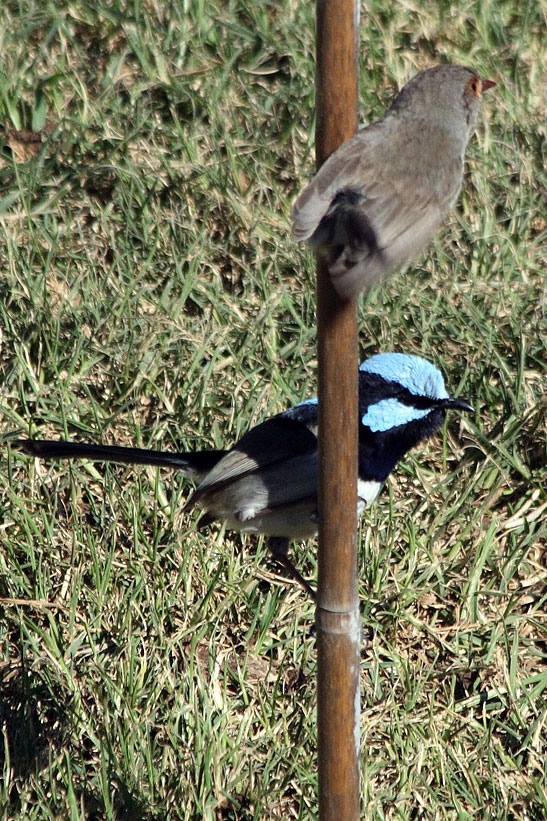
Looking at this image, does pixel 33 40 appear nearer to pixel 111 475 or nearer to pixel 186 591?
pixel 111 475

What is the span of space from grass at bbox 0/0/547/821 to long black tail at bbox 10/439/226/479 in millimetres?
444

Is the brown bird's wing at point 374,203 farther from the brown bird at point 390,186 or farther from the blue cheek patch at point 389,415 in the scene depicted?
the blue cheek patch at point 389,415

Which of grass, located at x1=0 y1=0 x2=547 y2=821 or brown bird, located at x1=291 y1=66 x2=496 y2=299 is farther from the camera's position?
grass, located at x1=0 y1=0 x2=547 y2=821

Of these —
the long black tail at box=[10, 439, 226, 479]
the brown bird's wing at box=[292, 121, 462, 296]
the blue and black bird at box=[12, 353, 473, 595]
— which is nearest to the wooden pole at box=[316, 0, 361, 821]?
the brown bird's wing at box=[292, 121, 462, 296]

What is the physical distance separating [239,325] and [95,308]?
596mm

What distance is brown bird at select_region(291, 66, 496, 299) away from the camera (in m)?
2.16

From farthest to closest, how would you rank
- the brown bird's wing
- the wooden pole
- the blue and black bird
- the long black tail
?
1. the blue and black bird
2. the long black tail
3. the brown bird's wing
4. the wooden pole

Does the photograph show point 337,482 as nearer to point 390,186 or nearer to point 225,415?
point 390,186

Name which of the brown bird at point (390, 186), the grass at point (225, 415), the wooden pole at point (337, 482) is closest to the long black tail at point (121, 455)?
the grass at point (225, 415)

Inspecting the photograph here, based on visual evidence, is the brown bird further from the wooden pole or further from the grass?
the grass

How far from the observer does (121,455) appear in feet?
11.5

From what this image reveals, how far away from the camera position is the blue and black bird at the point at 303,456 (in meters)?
3.53

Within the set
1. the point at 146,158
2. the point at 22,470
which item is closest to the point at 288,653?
the point at 22,470

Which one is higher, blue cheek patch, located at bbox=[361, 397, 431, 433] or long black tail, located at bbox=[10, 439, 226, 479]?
blue cheek patch, located at bbox=[361, 397, 431, 433]
